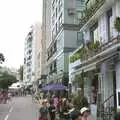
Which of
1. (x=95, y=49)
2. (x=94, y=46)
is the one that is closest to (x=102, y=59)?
(x=95, y=49)

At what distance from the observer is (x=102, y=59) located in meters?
20.1

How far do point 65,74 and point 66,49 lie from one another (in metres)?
3.78

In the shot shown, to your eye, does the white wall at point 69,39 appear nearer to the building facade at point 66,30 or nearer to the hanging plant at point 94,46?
the building facade at point 66,30

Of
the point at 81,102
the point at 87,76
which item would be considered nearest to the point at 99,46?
the point at 81,102

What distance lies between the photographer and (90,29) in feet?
97.0

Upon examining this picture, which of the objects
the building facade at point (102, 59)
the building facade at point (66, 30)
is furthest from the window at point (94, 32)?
the building facade at point (66, 30)

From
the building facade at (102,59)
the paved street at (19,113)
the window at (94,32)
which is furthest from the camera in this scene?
the window at (94,32)

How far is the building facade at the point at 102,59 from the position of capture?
20.0 metres

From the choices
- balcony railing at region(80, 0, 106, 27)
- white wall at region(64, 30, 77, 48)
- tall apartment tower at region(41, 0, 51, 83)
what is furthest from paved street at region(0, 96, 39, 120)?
tall apartment tower at region(41, 0, 51, 83)

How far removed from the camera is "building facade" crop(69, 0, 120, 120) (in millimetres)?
20000

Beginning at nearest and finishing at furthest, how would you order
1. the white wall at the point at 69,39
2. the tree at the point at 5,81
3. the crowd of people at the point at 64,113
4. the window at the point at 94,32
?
the crowd of people at the point at 64,113 < the window at the point at 94,32 < the white wall at the point at 69,39 < the tree at the point at 5,81

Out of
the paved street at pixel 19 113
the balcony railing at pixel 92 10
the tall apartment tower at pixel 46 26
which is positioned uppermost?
the tall apartment tower at pixel 46 26

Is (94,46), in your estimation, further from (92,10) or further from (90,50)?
(92,10)

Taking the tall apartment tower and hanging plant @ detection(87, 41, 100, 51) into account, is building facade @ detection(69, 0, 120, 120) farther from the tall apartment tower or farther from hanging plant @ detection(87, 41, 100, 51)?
the tall apartment tower
